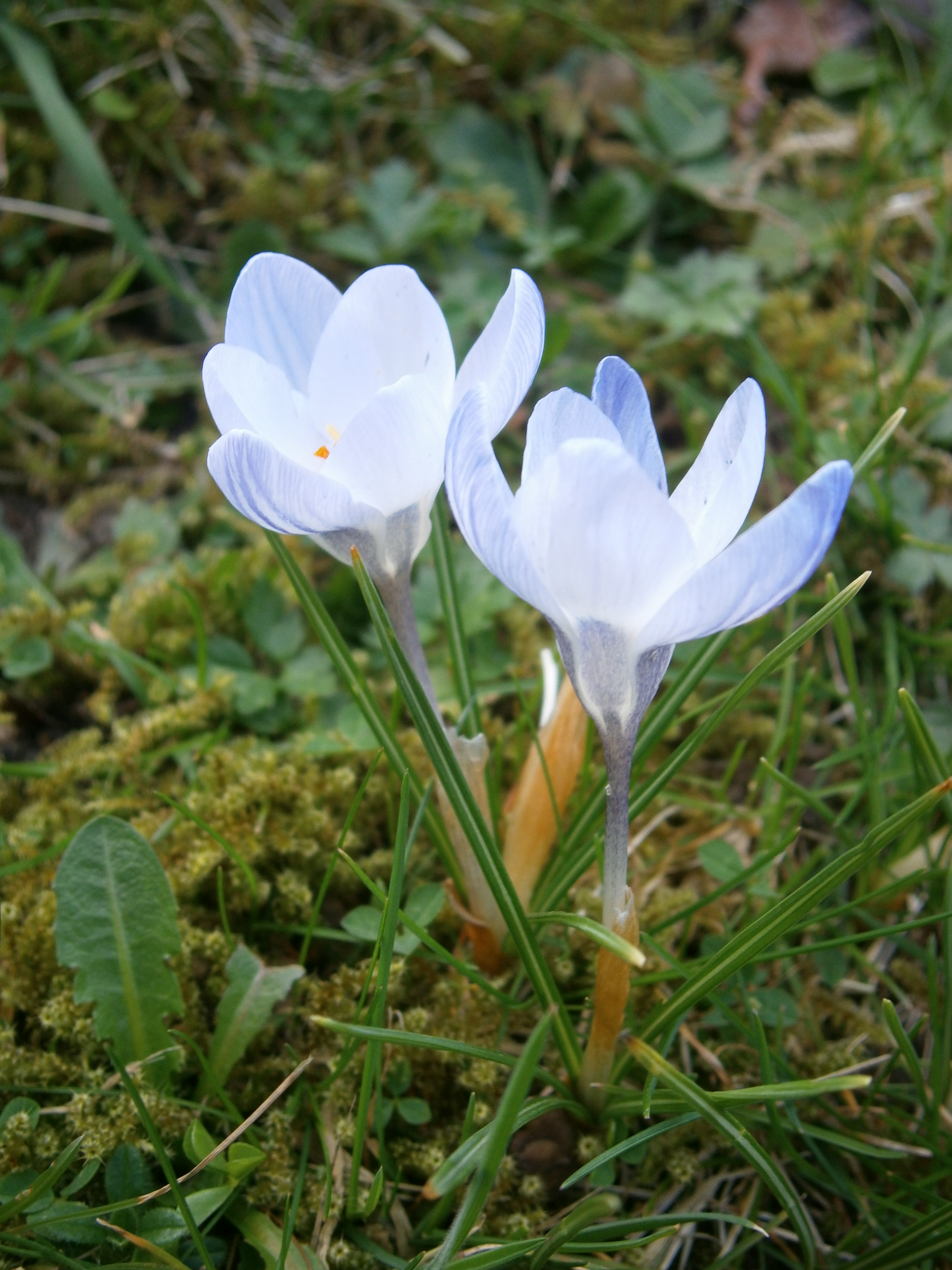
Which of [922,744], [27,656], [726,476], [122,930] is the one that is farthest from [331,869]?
[27,656]

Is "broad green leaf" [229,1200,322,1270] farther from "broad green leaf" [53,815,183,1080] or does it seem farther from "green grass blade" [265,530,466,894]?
"green grass blade" [265,530,466,894]

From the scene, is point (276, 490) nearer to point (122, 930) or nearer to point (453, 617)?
point (453, 617)

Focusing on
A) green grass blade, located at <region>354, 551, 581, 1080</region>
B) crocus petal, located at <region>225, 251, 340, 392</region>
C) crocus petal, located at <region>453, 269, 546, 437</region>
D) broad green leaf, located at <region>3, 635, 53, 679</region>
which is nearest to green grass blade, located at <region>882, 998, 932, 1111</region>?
green grass blade, located at <region>354, 551, 581, 1080</region>

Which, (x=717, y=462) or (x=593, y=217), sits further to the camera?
(x=593, y=217)

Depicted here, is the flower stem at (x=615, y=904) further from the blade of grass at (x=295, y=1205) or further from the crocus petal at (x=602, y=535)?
the blade of grass at (x=295, y=1205)

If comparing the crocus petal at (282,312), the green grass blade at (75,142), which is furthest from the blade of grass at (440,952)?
the green grass blade at (75,142)

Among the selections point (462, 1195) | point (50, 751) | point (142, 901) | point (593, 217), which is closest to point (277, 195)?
point (593, 217)

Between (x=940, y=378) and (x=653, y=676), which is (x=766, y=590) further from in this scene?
(x=940, y=378)
